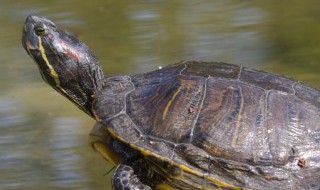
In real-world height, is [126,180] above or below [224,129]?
below

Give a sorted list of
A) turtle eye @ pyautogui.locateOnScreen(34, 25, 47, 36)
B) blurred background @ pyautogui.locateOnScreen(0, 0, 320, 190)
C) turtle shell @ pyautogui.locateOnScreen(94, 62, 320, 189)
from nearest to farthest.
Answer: turtle shell @ pyautogui.locateOnScreen(94, 62, 320, 189), turtle eye @ pyautogui.locateOnScreen(34, 25, 47, 36), blurred background @ pyautogui.locateOnScreen(0, 0, 320, 190)

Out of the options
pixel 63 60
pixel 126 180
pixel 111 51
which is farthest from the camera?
pixel 111 51

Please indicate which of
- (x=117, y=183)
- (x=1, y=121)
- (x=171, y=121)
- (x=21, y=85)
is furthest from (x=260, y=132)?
(x=21, y=85)

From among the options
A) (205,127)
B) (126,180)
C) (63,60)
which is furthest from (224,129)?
(63,60)

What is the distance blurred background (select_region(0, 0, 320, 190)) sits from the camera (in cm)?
557

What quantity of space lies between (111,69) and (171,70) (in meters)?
2.41

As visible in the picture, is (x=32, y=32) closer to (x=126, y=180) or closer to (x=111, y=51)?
(x=126, y=180)

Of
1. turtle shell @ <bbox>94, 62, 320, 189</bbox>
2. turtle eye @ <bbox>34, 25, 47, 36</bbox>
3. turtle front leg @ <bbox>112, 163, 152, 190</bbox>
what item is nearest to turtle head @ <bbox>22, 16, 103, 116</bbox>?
turtle eye @ <bbox>34, 25, 47, 36</bbox>

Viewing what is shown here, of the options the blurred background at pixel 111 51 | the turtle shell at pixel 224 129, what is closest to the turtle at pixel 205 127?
the turtle shell at pixel 224 129

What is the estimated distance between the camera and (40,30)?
16.2ft

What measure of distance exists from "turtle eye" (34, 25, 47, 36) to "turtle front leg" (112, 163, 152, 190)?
1.25 m

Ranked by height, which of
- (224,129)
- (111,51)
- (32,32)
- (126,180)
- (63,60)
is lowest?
(111,51)

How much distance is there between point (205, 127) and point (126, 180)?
0.67 metres

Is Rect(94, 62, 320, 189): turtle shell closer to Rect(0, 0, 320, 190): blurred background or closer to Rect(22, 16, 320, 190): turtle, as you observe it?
Rect(22, 16, 320, 190): turtle
